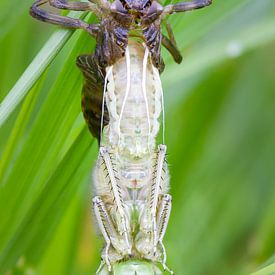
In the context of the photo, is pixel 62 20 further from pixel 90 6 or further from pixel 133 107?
pixel 133 107

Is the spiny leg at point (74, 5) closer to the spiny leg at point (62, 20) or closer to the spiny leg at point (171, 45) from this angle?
the spiny leg at point (62, 20)

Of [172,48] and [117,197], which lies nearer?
[117,197]

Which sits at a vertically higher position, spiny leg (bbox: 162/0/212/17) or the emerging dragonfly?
spiny leg (bbox: 162/0/212/17)

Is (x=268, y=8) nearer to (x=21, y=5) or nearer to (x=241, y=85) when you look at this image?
(x=241, y=85)

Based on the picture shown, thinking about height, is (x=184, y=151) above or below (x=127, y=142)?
below

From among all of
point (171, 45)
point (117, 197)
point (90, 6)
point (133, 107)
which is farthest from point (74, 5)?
point (117, 197)

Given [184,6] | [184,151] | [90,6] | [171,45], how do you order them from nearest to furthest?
[90,6], [184,6], [171,45], [184,151]

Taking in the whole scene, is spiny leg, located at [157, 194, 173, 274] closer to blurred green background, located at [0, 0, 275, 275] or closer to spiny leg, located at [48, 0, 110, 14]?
blurred green background, located at [0, 0, 275, 275]

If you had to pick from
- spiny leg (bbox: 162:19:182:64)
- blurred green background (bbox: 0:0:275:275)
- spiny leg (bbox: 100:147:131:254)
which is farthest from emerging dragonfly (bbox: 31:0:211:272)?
spiny leg (bbox: 162:19:182:64)

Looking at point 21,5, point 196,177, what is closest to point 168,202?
point 21,5
